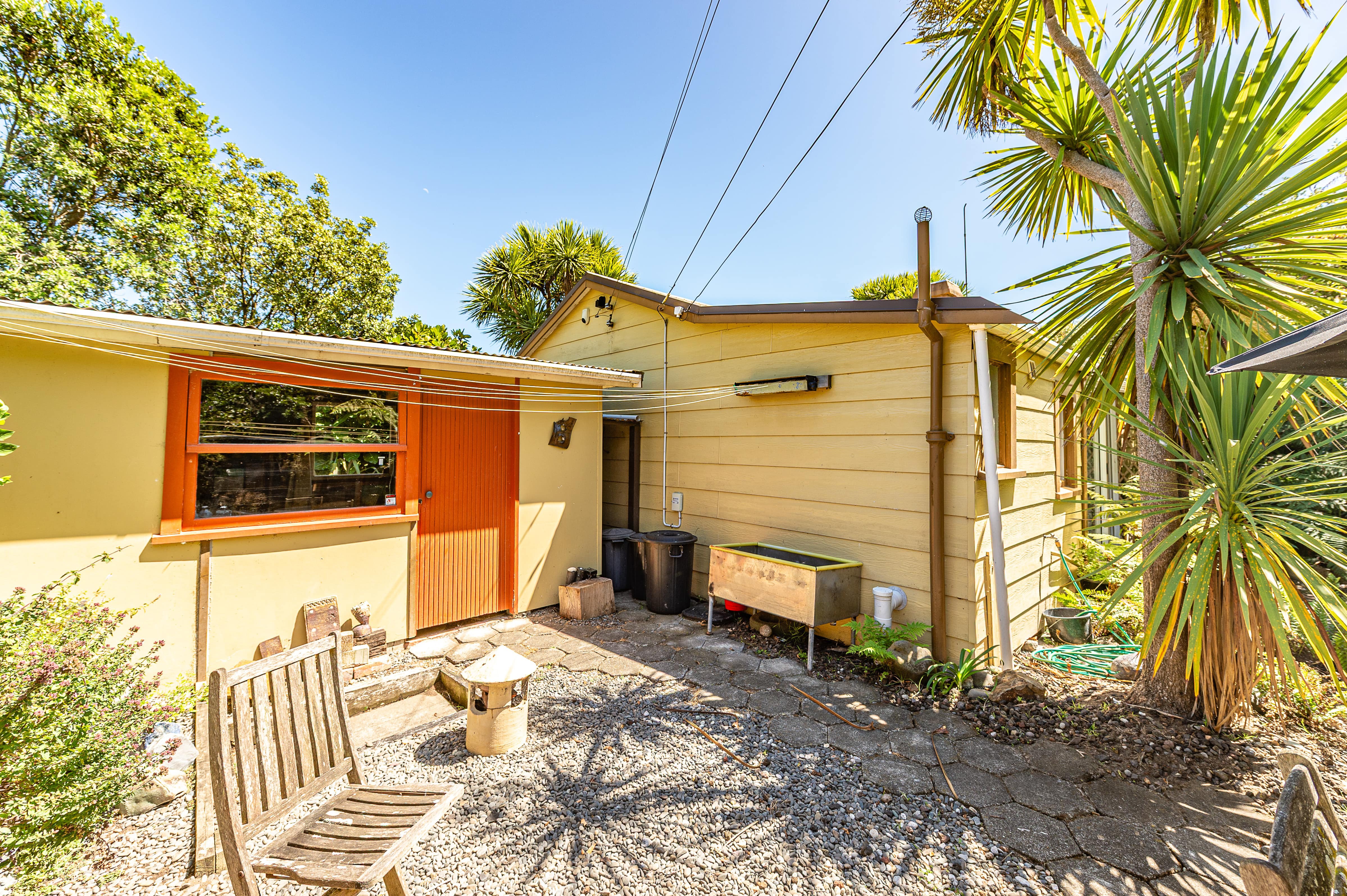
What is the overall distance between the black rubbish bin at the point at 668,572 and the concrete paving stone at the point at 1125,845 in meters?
3.82

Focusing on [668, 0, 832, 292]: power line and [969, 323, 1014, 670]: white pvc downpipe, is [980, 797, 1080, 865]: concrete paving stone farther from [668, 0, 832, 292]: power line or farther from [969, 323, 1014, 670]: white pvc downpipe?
[668, 0, 832, 292]: power line

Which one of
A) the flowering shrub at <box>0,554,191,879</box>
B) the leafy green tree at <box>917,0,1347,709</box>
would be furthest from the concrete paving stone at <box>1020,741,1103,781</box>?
the flowering shrub at <box>0,554,191,879</box>

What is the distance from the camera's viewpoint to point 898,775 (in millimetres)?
2881

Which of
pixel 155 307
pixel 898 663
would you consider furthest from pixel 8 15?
pixel 898 663

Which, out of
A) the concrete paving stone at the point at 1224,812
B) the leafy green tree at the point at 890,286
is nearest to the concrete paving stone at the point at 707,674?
the concrete paving stone at the point at 1224,812

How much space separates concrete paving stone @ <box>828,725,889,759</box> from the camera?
3.12 meters

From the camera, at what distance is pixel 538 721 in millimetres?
3453

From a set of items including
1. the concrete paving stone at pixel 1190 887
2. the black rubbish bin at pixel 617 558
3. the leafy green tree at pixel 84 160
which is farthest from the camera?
the leafy green tree at pixel 84 160

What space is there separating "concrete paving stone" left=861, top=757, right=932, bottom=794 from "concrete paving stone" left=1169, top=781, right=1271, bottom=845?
116 cm

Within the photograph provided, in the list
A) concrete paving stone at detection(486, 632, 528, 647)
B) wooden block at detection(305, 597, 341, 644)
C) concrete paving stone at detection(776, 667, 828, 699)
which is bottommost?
concrete paving stone at detection(776, 667, 828, 699)

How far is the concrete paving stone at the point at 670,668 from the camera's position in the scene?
420cm

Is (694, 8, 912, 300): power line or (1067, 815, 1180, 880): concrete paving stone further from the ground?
(694, 8, 912, 300): power line

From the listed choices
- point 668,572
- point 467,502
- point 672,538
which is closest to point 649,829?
point 668,572

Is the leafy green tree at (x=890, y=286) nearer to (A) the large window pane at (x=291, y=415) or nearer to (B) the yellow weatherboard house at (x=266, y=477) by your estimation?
(B) the yellow weatherboard house at (x=266, y=477)
